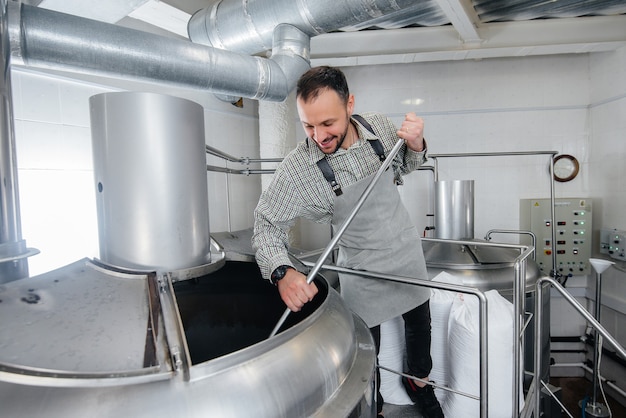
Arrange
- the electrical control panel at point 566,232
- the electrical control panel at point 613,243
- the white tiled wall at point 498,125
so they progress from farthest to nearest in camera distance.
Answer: the electrical control panel at point 566,232 < the white tiled wall at point 498,125 < the electrical control panel at point 613,243

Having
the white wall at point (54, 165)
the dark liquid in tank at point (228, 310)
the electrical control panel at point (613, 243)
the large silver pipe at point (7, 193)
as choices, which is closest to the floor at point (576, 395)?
the electrical control panel at point (613, 243)

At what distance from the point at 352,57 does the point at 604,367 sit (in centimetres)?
319

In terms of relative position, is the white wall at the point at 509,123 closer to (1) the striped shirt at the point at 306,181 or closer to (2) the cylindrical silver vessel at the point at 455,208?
(2) the cylindrical silver vessel at the point at 455,208

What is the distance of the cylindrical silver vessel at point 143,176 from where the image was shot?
0.83 m

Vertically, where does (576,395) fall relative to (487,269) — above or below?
below

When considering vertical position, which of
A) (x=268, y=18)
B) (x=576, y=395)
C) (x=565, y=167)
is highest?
(x=268, y=18)

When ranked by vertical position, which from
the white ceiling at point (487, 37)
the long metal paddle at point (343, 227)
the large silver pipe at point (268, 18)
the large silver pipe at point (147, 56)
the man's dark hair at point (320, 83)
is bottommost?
the long metal paddle at point (343, 227)

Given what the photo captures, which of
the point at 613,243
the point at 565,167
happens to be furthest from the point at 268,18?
the point at 613,243

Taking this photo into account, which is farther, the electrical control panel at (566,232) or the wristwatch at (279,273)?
the electrical control panel at (566,232)

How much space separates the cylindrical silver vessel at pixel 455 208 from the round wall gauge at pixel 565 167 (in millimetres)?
1247

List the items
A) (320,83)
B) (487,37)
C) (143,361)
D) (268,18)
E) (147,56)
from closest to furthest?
(143,361) < (320,83) < (147,56) < (268,18) < (487,37)

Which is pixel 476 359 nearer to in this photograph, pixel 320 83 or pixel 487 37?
pixel 320 83

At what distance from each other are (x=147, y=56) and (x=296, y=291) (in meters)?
1.04

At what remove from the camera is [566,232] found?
303cm
